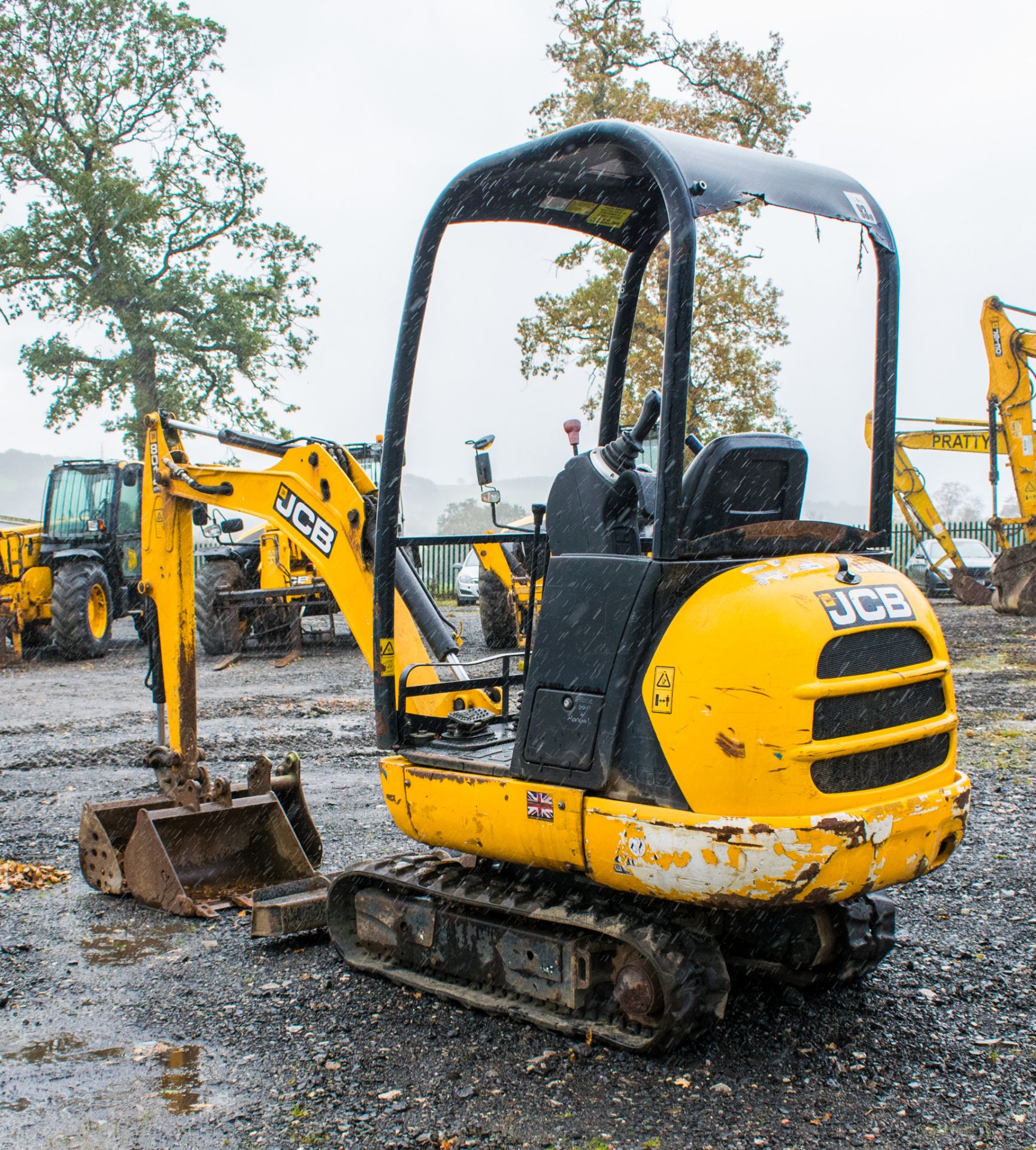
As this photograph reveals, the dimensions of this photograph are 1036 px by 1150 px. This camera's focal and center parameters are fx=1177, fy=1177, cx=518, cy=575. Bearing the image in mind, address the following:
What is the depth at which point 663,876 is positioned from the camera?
10.4 ft

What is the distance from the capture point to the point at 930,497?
21250 millimetres

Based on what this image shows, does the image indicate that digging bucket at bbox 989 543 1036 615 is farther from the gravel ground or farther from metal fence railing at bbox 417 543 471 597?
metal fence railing at bbox 417 543 471 597

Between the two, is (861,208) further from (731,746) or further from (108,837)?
(108,837)

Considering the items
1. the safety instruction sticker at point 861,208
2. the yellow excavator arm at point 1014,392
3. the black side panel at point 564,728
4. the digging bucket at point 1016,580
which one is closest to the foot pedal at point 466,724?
the black side panel at point 564,728

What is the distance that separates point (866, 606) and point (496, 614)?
36.5ft

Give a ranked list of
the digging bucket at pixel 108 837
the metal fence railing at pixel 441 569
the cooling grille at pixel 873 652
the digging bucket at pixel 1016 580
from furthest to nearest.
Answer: the metal fence railing at pixel 441 569 < the digging bucket at pixel 1016 580 < the digging bucket at pixel 108 837 < the cooling grille at pixel 873 652

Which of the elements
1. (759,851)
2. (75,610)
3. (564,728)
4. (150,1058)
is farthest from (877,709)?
(75,610)

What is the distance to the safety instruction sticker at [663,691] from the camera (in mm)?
3176

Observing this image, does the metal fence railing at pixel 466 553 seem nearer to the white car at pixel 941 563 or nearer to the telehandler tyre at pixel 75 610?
the white car at pixel 941 563

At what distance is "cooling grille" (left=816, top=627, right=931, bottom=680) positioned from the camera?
10.3 feet

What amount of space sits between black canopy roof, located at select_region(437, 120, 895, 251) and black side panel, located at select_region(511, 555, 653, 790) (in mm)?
1039

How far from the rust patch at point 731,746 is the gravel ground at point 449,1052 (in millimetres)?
947

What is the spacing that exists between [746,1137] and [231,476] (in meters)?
3.39

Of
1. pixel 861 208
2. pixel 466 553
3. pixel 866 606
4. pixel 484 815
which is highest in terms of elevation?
pixel 861 208
